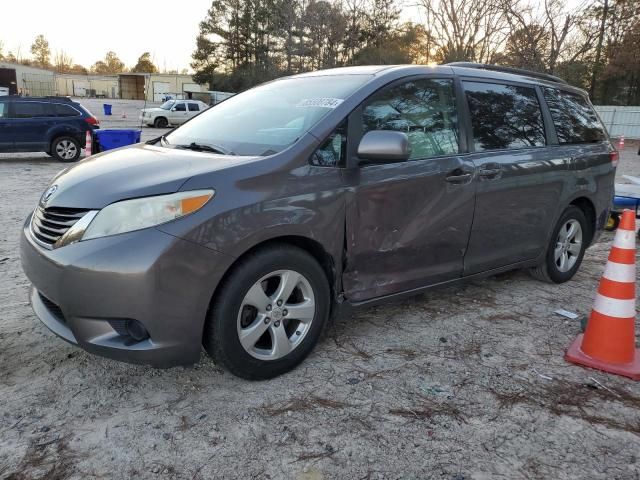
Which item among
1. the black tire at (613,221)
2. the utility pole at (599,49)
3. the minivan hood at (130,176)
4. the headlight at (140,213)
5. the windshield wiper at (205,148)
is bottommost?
the black tire at (613,221)

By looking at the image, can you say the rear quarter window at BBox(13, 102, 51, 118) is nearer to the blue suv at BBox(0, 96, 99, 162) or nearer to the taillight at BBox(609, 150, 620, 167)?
the blue suv at BBox(0, 96, 99, 162)

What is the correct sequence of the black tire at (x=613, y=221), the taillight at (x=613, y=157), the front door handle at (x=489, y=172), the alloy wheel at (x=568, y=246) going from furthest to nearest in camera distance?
the black tire at (x=613, y=221) < the taillight at (x=613, y=157) < the alloy wheel at (x=568, y=246) < the front door handle at (x=489, y=172)

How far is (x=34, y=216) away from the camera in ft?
9.52

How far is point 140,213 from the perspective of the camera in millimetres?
2369

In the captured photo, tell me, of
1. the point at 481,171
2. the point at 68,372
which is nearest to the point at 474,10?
the point at 481,171

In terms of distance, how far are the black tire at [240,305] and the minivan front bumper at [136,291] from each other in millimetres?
86

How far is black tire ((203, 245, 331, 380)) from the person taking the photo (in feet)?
8.30

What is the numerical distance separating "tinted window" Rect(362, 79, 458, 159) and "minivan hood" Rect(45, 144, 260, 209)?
3.07 ft

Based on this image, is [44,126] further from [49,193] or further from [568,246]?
[568,246]

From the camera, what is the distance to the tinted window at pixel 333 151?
2.83 meters

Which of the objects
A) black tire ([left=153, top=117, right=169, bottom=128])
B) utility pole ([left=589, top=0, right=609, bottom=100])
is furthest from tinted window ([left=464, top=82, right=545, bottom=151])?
utility pole ([left=589, top=0, right=609, bottom=100])

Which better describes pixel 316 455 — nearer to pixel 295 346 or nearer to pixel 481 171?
pixel 295 346

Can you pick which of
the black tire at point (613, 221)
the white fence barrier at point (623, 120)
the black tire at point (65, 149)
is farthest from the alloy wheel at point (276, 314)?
the white fence barrier at point (623, 120)

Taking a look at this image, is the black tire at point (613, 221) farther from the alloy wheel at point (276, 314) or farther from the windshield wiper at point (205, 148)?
the windshield wiper at point (205, 148)
